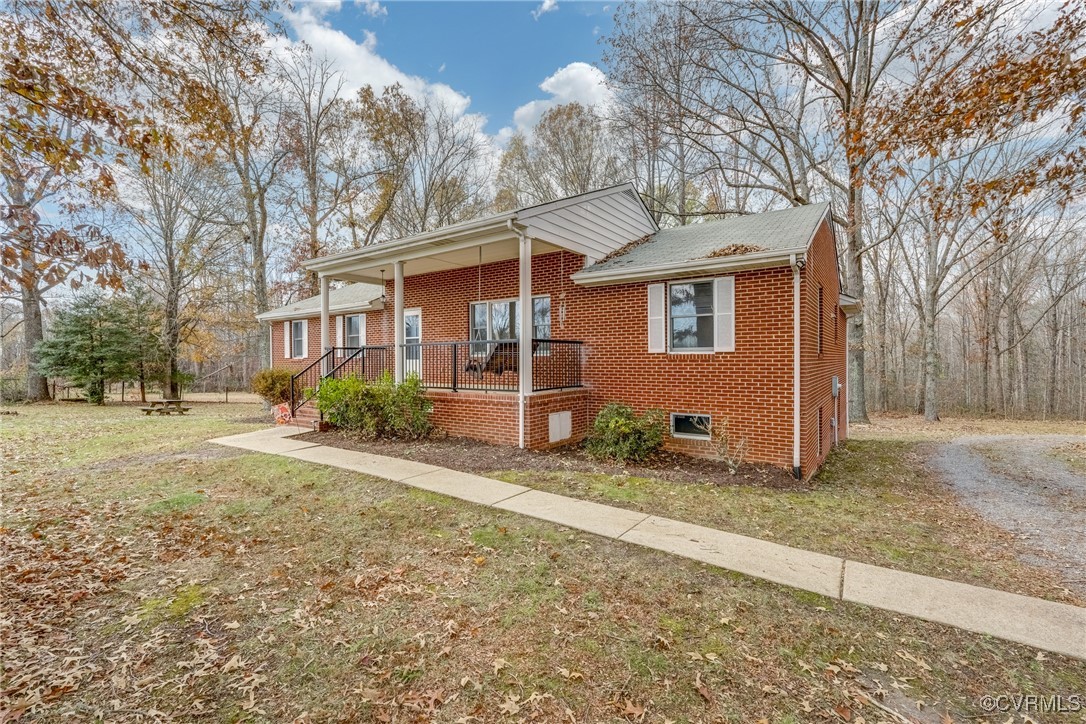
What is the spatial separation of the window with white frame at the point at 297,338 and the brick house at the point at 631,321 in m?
6.59

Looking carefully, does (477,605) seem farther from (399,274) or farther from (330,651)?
(399,274)

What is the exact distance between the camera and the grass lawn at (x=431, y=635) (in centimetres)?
233

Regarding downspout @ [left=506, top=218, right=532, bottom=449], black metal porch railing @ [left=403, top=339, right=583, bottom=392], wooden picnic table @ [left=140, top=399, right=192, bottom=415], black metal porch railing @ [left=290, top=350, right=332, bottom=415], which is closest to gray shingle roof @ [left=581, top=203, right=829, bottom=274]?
downspout @ [left=506, top=218, right=532, bottom=449]

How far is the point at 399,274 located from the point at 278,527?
20.8 ft

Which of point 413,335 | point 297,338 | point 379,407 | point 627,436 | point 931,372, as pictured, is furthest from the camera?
point 931,372

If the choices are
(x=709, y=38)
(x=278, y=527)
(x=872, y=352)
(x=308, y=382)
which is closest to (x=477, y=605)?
(x=278, y=527)

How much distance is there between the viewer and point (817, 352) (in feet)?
29.1

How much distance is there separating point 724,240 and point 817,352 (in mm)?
2822

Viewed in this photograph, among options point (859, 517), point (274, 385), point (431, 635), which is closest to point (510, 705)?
point (431, 635)

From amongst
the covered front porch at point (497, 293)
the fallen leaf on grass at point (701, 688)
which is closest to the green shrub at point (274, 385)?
the covered front porch at point (497, 293)

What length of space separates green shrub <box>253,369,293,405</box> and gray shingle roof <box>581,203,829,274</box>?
10569 millimetres

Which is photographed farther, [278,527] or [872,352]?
[872,352]

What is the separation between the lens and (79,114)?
3879 millimetres

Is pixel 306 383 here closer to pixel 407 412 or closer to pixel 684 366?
pixel 407 412
